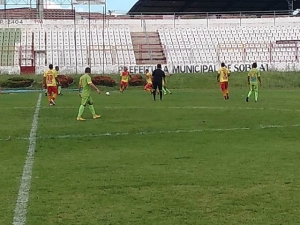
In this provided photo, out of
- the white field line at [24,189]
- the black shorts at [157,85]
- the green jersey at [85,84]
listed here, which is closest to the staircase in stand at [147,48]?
the black shorts at [157,85]

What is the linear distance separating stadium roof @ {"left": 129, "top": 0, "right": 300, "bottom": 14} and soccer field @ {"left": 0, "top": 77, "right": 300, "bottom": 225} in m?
59.3

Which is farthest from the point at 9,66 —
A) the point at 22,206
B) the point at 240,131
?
the point at 22,206

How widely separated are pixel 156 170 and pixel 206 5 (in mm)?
70940

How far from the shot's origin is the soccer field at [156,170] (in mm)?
7715

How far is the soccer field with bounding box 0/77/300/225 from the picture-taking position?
7.71 metres

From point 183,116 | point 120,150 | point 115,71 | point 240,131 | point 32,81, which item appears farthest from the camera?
point 115,71

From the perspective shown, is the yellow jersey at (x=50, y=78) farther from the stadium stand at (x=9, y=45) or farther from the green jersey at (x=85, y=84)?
the stadium stand at (x=9, y=45)

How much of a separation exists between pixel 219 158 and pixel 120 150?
2.21 m

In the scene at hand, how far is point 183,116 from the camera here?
2103 centimetres

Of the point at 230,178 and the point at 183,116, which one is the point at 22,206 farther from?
the point at 183,116

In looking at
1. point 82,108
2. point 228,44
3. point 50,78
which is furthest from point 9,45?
point 82,108

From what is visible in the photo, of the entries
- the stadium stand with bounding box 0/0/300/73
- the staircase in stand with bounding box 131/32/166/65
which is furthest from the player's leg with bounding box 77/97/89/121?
the staircase in stand with bounding box 131/32/166/65

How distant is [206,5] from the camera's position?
7988 cm

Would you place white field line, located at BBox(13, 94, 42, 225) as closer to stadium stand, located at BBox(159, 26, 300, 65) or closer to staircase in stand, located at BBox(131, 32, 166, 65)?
stadium stand, located at BBox(159, 26, 300, 65)
